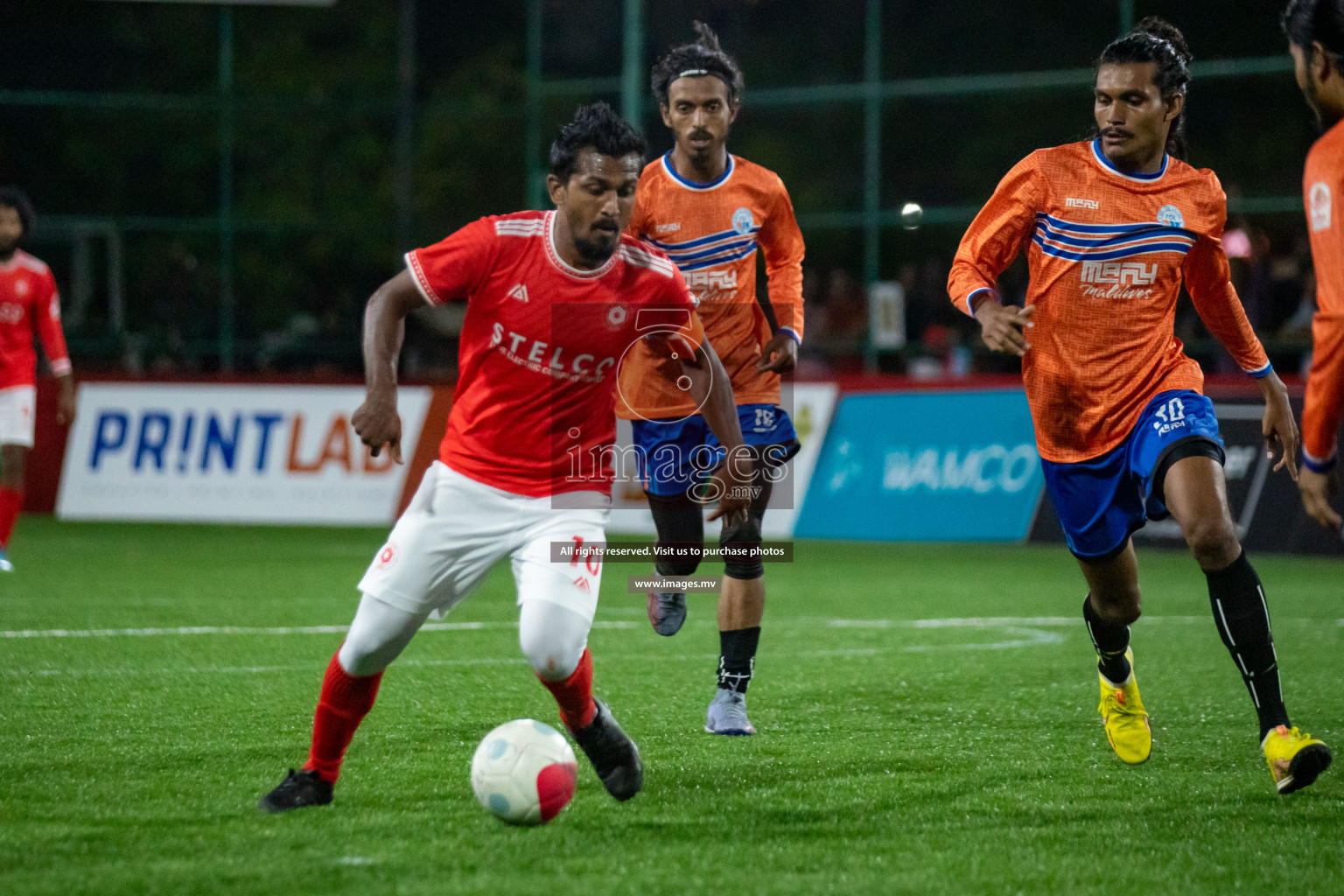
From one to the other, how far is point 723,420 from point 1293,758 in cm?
190

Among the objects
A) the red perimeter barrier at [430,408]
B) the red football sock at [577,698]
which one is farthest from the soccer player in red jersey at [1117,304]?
the red perimeter barrier at [430,408]

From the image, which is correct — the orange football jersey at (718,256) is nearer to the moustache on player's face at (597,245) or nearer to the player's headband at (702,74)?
the player's headband at (702,74)

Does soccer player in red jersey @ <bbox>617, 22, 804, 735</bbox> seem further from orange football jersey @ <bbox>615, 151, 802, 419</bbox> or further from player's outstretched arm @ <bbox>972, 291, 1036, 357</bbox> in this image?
player's outstretched arm @ <bbox>972, 291, 1036, 357</bbox>

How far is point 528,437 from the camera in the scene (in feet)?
15.3

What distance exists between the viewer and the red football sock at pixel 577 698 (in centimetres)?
468

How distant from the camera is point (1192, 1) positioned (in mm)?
22703

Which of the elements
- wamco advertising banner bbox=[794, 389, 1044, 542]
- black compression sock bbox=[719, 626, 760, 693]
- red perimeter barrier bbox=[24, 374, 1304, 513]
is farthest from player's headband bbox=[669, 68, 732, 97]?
wamco advertising banner bbox=[794, 389, 1044, 542]

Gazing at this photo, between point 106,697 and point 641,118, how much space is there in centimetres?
1363

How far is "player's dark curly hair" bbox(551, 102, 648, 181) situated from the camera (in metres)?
4.62

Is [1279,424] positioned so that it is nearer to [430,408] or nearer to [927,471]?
[927,471]

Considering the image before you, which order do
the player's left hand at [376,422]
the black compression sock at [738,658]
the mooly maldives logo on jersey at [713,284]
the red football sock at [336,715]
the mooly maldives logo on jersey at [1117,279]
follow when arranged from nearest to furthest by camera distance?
the player's left hand at [376,422] < the red football sock at [336,715] < the mooly maldives logo on jersey at [1117,279] < the black compression sock at [738,658] < the mooly maldives logo on jersey at [713,284]

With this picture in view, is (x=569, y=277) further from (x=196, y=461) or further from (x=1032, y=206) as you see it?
(x=196, y=461)

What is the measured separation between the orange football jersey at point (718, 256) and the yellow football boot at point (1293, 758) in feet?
7.97

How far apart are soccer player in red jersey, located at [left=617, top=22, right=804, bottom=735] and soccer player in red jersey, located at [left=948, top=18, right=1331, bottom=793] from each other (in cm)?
110
